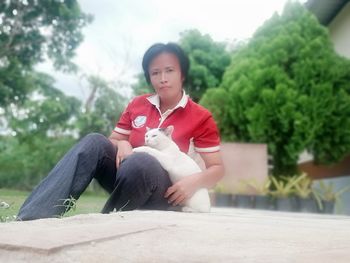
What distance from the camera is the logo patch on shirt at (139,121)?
6.53 ft

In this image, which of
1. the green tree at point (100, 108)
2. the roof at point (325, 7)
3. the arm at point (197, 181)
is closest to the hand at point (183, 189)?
the arm at point (197, 181)

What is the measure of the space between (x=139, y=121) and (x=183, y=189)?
349mm

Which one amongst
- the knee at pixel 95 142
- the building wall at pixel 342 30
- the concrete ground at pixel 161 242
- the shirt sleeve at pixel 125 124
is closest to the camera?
the concrete ground at pixel 161 242

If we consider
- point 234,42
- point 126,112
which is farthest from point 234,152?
point 234,42

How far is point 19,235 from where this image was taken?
1069 millimetres

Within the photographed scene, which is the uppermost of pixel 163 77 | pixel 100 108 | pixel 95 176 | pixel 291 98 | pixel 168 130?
pixel 163 77

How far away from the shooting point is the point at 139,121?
2.00m

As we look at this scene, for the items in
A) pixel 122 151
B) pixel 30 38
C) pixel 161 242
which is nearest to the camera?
pixel 161 242

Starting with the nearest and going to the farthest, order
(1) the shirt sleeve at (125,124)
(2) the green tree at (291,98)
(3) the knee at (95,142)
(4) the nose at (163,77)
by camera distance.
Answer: (3) the knee at (95,142)
(4) the nose at (163,77)
(1) the shirt sleeve at (125,124)
(2) the green tree at (291,98)

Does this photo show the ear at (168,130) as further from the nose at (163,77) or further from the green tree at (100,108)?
the green tree at (100,108)

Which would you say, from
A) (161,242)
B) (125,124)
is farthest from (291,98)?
(161,242)

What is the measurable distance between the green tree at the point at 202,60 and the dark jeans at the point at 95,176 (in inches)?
303

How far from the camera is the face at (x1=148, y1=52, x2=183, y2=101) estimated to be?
193 centimetres

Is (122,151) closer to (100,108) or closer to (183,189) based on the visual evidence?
(183,189)
